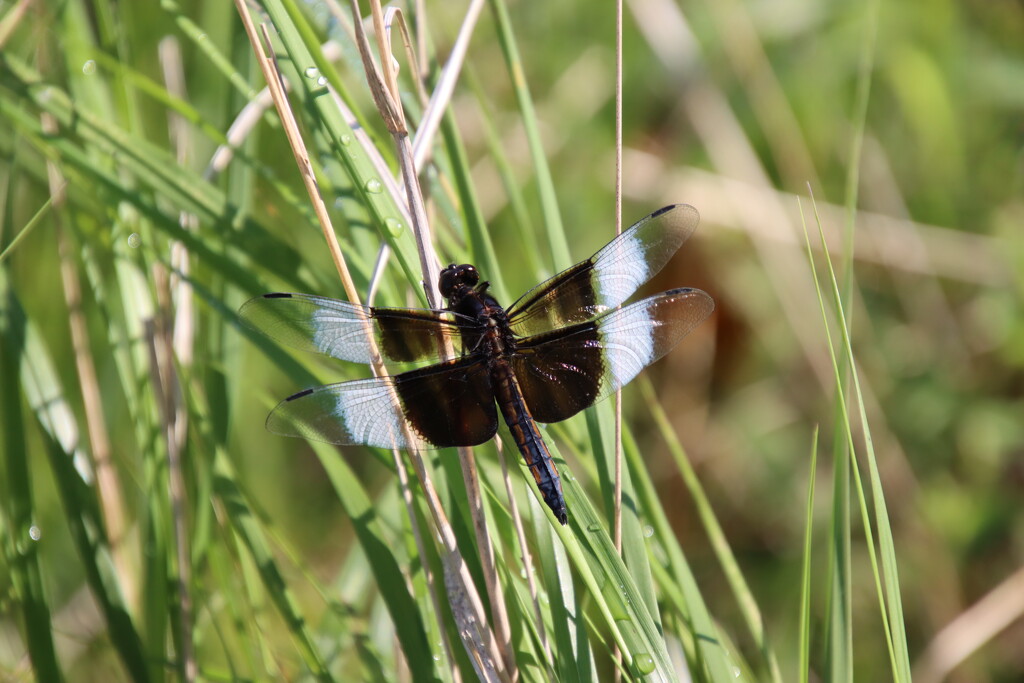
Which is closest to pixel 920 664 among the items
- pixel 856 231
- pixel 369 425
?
pixel 856 231

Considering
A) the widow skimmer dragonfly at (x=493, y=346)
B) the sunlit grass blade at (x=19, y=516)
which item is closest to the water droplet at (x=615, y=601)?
the widow skimmer dragonfly at (x=493, y=346)

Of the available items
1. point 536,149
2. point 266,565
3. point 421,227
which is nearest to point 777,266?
point 536,149

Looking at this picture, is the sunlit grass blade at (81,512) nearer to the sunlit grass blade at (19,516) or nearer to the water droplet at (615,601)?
the sunlit grass blade at (19,516)

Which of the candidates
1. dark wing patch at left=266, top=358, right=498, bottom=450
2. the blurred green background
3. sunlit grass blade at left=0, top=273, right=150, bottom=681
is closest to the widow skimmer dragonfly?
dark wing patch at left=266, top=358, right=498, bottom=450

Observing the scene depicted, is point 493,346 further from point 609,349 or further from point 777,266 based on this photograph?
point 777,266

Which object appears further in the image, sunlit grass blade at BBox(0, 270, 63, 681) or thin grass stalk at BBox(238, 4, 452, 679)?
sunlit grass blade at BBox(0, 270, 63, 681)

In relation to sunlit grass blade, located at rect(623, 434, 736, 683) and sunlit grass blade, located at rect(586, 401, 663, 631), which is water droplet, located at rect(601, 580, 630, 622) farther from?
sunlit grass blade, located at rect(623, 434, 736, 683)
